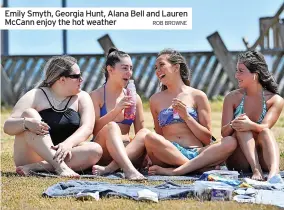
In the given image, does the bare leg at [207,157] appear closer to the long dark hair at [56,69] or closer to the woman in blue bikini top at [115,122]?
the woman in blue bikini top at [115,122]

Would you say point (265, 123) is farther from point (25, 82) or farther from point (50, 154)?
point (25, 82)

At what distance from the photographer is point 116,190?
5.38 m

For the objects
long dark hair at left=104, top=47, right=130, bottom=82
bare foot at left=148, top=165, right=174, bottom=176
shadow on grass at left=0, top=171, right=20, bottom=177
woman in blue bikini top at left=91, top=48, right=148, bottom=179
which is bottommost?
shadow on grass at left=0, top=171, right=20, bottom=177

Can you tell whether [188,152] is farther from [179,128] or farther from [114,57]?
[114,57]

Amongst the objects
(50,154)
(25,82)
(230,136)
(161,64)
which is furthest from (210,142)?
(25,82)

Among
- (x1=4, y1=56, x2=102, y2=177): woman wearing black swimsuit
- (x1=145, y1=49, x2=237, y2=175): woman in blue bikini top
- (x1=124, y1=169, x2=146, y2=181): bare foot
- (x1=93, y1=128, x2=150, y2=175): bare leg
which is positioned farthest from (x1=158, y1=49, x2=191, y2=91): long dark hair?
(x1=124, y1=169, x2=146, y2=181): bare foot

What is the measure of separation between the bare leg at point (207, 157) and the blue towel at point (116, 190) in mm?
895

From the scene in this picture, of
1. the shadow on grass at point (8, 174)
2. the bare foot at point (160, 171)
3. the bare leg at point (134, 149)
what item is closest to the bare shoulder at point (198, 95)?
the bare leg at point (134, 149)

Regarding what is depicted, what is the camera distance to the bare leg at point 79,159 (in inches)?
261

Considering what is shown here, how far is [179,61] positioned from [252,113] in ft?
2.84

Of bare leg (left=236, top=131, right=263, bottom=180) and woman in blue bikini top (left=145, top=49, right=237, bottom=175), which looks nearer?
bare leg (left=236, top=131, right=263, bottom=180)

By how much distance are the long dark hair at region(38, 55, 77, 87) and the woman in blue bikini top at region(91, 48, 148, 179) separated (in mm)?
425

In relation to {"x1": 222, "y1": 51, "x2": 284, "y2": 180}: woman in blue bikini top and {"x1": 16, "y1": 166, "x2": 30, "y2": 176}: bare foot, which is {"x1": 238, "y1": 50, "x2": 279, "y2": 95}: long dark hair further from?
{"x1": 16, "y1": 166, "x2": 30, "y2": 176}: bare foot

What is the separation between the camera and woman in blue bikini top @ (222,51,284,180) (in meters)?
6.55
